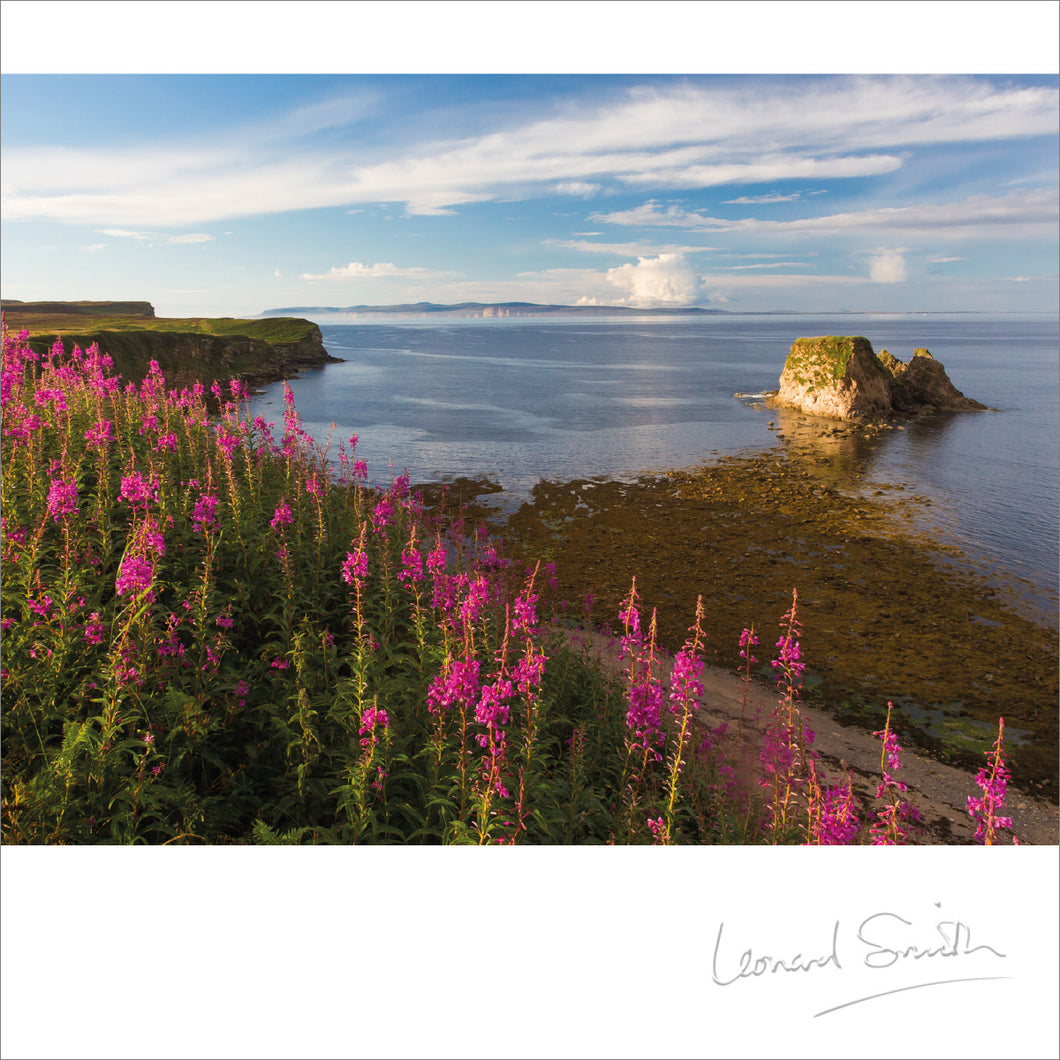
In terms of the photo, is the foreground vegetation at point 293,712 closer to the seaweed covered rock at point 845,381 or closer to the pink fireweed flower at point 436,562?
the pink fireweed flower at point 436,562

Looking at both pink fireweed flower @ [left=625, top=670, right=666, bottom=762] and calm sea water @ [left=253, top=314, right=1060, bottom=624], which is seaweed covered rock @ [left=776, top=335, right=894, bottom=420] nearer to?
calm sea water @ [left=253, top=314, right=1060, bottom=624]

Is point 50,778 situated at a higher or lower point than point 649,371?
lower

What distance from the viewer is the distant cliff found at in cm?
4529

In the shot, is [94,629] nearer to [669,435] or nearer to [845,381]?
[669,435]

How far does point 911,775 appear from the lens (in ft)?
34.6

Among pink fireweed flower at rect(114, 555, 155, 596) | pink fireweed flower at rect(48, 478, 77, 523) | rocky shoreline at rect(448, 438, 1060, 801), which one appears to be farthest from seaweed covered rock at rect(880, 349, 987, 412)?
pink fireweed flower at rect(114, 555, 155, 596)

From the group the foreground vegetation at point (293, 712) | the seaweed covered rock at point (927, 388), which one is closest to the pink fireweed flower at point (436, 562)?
the foreground vegetation at point (293, 712)

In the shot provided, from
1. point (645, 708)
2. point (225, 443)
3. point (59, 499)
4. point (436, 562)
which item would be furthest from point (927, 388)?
point (59, 499)

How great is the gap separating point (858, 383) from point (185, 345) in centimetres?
6016

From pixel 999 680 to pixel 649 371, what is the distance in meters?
82.5

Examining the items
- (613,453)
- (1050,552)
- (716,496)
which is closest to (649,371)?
(613,453)

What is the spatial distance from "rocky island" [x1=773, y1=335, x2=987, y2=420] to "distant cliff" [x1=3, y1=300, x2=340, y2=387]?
150 ft

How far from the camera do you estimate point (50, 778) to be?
3.22m

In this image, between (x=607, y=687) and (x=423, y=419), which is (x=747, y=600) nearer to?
(x=607, y=687)
